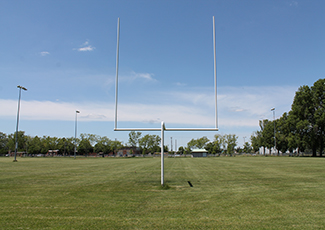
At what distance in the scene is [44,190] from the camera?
7.26 meters

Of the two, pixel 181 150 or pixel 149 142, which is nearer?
pixel 149 142

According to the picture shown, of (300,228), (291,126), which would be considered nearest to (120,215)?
(300,228)

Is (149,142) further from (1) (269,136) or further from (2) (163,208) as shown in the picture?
(2) (163,208)

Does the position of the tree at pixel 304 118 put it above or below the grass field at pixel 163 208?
above

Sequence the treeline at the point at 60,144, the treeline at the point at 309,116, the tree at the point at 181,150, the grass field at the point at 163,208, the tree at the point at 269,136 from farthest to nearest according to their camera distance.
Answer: the tree at the point at 181,150 → the treeline at the point at 60,144 → the tree at the point at 269,136 → the treeline at the point at 309,116 → the grass field at the point at 163,208

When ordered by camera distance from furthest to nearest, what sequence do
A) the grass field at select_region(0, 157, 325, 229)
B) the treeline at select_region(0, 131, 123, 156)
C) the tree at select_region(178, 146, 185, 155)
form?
the tree at select_region(178, 146, 185, 155) < the treeline at select_region(0, 131, 123, 156) < the grass field at select_region(0, 157, 325, 229)

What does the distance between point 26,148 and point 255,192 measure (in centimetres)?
9877

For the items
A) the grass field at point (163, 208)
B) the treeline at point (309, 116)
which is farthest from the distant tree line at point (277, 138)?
the grass field at point (163, 208)

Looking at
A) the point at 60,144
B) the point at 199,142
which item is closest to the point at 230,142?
the point at 199,142

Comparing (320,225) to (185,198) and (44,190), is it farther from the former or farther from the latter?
(44,190)

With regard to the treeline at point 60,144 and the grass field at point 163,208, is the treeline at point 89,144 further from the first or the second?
the grass field at point 163,208

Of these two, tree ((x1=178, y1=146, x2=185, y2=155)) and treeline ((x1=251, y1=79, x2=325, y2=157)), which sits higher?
treeline ((x1=251, y1=79, x2=325, y2=157))

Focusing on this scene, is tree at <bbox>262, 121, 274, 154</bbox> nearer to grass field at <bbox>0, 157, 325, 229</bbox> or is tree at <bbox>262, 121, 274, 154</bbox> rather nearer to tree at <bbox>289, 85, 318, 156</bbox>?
tree at <bbox>289, 85, 318, 156</bbox>

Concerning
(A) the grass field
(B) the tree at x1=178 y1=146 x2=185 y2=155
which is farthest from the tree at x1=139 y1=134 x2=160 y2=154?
(A) the grass field
